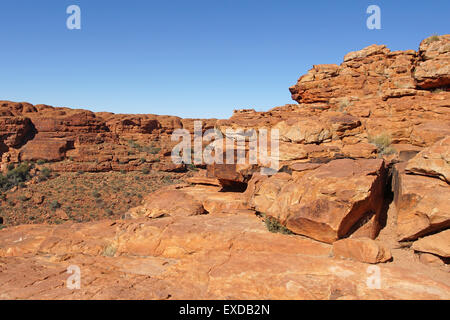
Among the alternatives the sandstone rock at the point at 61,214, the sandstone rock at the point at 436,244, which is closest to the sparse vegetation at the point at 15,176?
the sandstone rock at the point at 61,214

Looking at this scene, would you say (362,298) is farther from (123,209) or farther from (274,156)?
(123,209)

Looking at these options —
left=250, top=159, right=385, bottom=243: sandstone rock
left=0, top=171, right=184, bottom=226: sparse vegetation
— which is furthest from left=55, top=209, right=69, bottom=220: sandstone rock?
left=250, top=159, right=385, bottom=243: sandstone rock

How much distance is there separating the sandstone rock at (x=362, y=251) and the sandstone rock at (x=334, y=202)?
0.54 meters

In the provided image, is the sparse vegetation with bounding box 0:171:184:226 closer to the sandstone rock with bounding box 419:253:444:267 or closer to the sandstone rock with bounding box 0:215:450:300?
the sandstone rock with bounding box 0:215:450:300

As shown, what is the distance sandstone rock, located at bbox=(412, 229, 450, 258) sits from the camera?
225 inches

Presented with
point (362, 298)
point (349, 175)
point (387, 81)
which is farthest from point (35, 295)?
point (387, 81)

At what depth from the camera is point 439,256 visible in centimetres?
582

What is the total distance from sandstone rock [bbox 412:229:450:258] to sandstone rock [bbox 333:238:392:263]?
73 centimetres

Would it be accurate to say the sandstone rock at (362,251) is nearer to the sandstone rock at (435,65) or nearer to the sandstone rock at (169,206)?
the sandstone rock at (169,206)

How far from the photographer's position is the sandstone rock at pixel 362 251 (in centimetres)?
570

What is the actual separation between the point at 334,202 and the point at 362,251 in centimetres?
133

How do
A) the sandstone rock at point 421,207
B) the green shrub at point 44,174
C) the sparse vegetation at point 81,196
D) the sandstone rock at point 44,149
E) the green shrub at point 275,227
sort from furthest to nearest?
the sandstone rock at point 44,149 < the green shrub at point 44,174 < the sparse vegetation at point 81,196 < the green shrub at point 275,227 < the sandstone rock at point 421,207

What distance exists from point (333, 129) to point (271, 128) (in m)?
2.49

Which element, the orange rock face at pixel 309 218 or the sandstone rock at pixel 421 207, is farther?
the sandstone rock at pixel 421 207
